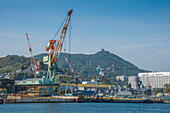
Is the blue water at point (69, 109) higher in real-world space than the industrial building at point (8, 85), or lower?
lower

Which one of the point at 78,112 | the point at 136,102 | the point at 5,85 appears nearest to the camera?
the point at 78,112

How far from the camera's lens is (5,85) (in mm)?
179500

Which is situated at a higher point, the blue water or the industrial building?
the industrial building

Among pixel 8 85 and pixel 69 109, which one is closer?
pixel 69 109

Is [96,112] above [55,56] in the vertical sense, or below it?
below

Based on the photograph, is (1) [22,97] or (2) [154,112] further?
(1) [22,97]

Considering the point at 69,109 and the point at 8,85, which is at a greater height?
the point at 8,85

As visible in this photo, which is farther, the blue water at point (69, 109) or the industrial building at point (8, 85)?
the industrial building at point (8, 85)

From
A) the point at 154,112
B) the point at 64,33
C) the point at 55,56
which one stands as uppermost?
the point at 64,33

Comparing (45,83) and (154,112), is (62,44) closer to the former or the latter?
(45,83)

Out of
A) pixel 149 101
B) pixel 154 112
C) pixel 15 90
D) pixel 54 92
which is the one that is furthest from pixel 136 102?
pixel 15 90

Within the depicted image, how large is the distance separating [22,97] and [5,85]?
23205 millimetres

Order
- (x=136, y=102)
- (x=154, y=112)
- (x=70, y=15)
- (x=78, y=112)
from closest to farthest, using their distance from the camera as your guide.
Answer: (x=78, y=112) → (x=154, y=112) → (x=136, y=102) → (x=70, y=15)

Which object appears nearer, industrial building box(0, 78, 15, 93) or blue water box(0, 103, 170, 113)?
blue water box(0, 103, 170, 113)
